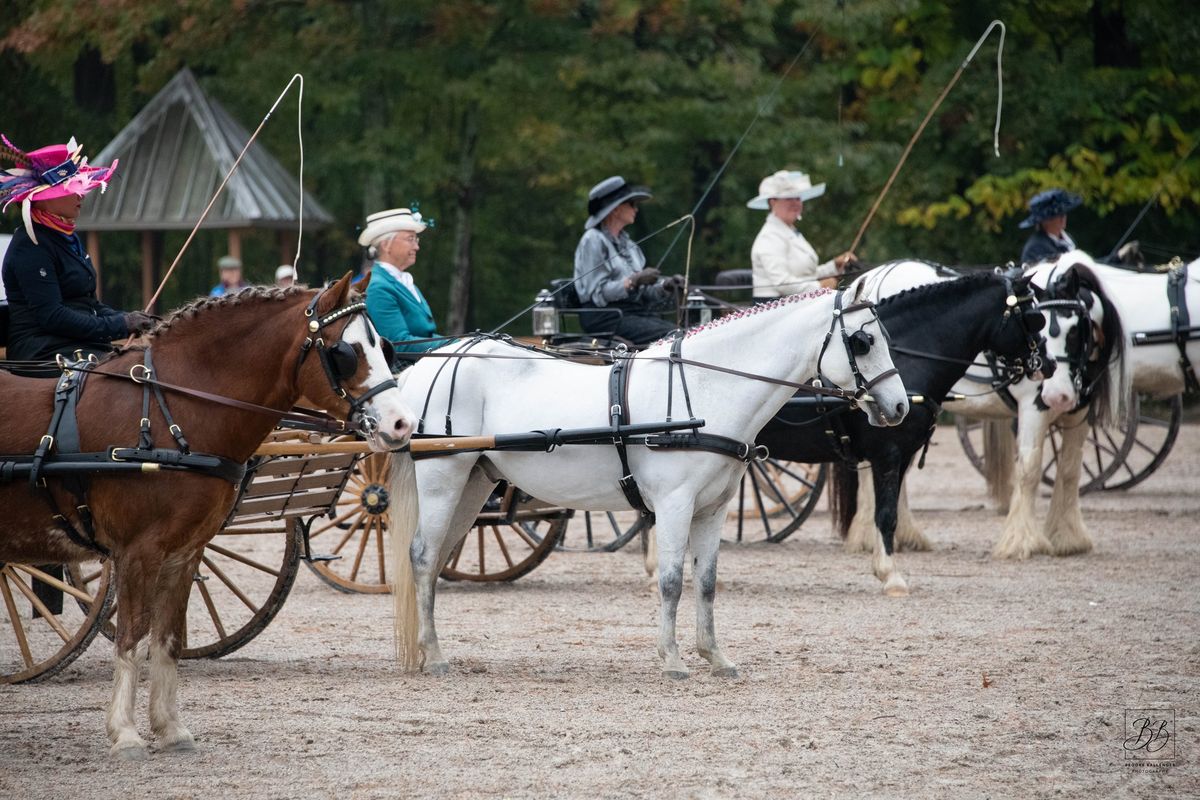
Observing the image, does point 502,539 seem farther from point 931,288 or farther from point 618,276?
point 931,288

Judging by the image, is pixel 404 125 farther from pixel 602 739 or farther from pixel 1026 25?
pixel 602 739

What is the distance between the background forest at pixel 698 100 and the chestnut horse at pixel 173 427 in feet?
43.4

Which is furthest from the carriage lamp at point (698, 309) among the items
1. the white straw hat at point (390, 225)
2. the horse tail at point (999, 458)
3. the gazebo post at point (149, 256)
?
the gazebo post at point (149, 256)

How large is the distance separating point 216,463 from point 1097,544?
25.7ft

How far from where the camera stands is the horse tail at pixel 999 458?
12453mm

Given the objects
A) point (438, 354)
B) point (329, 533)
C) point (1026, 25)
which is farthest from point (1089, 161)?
point (438, 354)

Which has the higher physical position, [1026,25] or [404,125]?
[1026,25]

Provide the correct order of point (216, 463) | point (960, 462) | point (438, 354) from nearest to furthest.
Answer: point (216, 463)
point (438, 354)
point (960, 462)

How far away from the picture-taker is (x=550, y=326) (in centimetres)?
975

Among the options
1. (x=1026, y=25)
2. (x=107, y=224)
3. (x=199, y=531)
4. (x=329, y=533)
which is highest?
(x=1026, y=25)

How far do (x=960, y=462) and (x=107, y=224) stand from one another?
10659 millimetres

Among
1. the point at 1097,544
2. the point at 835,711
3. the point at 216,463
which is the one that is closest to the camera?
the point at 216,463

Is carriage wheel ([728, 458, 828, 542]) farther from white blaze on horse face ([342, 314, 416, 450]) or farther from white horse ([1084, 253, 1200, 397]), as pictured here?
white blaze on horse face ([342, 314, 416, 450])

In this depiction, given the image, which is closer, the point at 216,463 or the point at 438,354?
the point at 216,463
